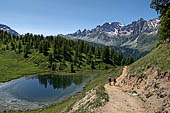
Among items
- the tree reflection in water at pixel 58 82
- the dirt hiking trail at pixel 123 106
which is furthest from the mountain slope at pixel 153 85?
the tree reflection in water at pixel 58 82

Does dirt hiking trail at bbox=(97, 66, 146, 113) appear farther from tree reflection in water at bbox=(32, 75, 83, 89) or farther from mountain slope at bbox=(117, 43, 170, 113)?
tree reflection in water at bbox=(32, 75, 83, 89)

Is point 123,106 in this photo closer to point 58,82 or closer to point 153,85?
point 153,85

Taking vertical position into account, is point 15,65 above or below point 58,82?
above

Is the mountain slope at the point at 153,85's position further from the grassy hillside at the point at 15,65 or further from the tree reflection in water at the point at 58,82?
the grassy hillside at the point at 15,65

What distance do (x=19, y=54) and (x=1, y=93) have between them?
380 ft

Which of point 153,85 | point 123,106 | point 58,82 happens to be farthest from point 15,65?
point 123,106

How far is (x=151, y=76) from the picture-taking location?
33.0m

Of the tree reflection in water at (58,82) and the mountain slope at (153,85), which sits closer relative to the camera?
the mountain slope at (153,85)

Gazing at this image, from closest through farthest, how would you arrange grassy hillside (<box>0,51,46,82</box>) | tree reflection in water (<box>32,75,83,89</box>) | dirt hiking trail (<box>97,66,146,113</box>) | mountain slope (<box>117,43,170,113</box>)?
dirt hiking trail (<box>97,66,146,113</box>) → mountain slope (<box>117,43,170,113</box>) → tree reflection in water (<box>32,75,83,89</box>) → grassy hillside (<box>0,51,46,82</box>)

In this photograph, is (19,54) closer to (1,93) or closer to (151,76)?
(1,93)

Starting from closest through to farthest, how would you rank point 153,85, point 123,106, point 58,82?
1. point 123,106
2. point 153,85
3. point 58,82

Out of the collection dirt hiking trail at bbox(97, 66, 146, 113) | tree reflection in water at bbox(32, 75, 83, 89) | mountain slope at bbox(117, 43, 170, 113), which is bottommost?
tree reflection in water at bbox(32, 75, 83, 89)

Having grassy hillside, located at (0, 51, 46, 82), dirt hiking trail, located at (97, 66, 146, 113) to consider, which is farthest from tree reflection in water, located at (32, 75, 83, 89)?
dirt hiking trail, located at (97, 66, 146, 113)

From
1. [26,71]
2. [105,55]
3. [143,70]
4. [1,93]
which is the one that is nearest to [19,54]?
[26,71]
